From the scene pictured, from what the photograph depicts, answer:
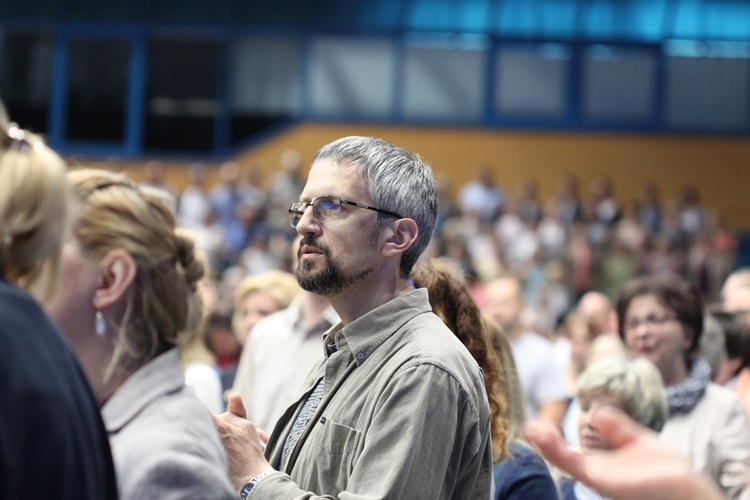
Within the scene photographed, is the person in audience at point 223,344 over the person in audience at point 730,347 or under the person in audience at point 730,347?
under

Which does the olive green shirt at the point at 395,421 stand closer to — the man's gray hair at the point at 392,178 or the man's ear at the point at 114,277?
the man's gray hair at the point at 392,178

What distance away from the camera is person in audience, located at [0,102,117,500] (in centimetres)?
179

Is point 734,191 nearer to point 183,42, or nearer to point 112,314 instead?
point 183,42

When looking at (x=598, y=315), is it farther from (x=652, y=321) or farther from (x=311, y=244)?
(x=311, y=244)

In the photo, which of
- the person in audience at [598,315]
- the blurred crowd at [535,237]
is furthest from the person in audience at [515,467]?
the blurred crowd at [535,237]

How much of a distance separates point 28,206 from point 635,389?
8.86 ft

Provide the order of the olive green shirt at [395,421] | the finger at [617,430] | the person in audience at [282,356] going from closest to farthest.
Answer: the finger at [617,430] < the olive green shirt at [395,421] < the person in audience at [282,356]

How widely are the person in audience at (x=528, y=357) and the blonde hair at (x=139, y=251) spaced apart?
4253mm

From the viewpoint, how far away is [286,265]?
1359cm

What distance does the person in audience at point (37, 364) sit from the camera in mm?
1790

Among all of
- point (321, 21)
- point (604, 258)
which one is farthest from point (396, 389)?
point (321, 21)

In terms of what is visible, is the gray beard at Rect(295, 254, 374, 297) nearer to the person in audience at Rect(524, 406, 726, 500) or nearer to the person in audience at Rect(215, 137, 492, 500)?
the person in audience at Rect(215, 137, 492, 500)

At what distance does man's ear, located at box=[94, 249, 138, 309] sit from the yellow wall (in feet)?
57.1

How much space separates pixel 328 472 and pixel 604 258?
40.6ft
